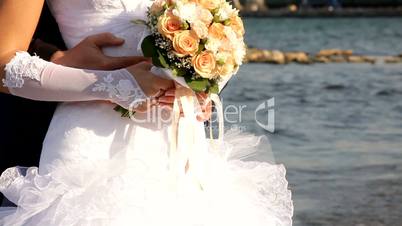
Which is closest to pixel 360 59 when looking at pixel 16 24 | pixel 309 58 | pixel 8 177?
pixel 309 58

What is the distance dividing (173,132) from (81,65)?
0.29 m

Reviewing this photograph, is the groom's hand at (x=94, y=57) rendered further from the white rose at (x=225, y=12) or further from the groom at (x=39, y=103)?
the white rose at (x=225, y=12)

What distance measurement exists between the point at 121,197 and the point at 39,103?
1.55 ft

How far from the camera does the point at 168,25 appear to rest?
2.31 meters

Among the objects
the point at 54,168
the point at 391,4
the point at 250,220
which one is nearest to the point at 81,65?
the point at 54,168

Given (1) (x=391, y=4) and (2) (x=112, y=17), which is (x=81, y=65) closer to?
(2) (x=112, y=17)

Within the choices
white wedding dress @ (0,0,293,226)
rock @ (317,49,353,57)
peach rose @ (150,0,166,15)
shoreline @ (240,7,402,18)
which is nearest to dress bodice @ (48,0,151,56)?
white wedding dress @ (0,0,293,226)

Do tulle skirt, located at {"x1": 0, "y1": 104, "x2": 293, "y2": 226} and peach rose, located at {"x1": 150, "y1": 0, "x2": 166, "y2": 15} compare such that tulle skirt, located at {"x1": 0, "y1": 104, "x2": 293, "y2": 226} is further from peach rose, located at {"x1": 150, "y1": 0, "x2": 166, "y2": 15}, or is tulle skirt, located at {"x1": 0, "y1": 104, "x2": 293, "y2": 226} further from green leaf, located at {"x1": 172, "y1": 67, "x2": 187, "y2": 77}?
peach rose, located at {"x1": 150, "y1": 0, "x2": 166, "y2": 15}

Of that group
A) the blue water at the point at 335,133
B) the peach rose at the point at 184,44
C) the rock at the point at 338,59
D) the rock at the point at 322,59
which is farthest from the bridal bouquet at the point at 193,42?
the rock at the point at 338,59

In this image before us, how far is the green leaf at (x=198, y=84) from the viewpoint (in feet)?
7.61

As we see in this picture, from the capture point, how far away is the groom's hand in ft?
8.02

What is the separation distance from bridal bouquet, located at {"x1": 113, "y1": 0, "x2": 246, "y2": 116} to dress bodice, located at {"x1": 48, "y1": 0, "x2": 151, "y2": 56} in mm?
145

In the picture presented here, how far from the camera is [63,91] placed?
238 cm

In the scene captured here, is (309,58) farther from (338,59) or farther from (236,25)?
(236,25)
